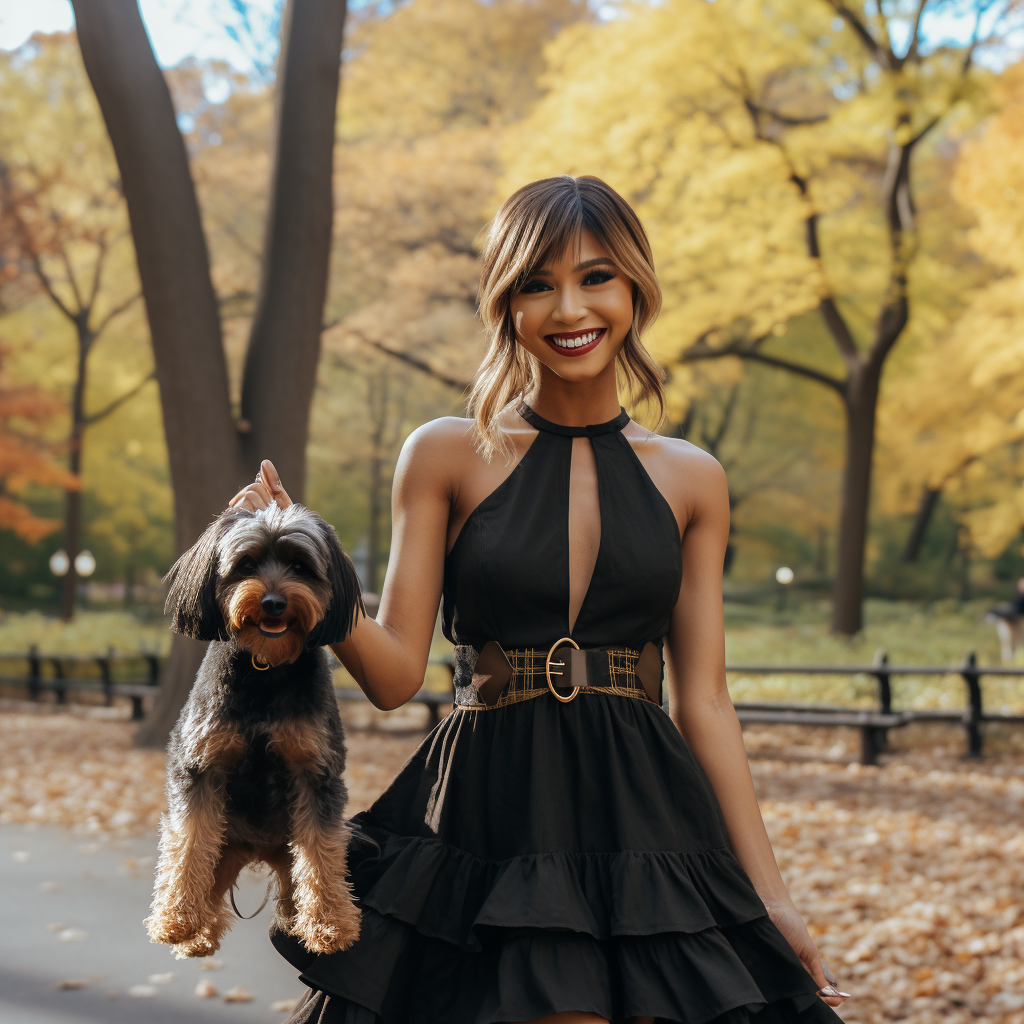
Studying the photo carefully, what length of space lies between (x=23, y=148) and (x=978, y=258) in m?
22.4

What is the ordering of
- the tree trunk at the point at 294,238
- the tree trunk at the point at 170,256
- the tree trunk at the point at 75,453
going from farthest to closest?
the tree trunk at the point at 75,453 → the tree trunk at the point at 294,238 → the tree trunk at the point at 170,256

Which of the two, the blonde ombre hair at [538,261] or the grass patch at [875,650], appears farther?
the grass patch at [875,650]

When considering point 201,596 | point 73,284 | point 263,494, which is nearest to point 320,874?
point 201,596

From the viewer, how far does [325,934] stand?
6.25ft

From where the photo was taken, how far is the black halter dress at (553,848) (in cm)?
197

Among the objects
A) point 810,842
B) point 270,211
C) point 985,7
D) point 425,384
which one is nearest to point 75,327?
point 425,384

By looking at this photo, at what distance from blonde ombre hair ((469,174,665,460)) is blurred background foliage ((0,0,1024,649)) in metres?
5.54

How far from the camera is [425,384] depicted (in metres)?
23.1

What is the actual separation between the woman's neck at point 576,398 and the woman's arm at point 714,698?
0.82 ft

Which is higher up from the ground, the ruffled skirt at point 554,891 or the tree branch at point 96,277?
the tree branch at point 96,277

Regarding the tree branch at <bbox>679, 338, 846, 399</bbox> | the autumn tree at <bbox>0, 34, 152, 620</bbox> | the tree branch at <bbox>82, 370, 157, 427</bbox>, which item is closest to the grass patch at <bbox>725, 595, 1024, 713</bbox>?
the tree branch at <bbox>679, 338, 846, 399</bbox>

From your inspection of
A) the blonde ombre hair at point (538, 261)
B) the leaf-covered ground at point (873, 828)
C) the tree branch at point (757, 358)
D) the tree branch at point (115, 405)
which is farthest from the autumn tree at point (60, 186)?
the blonde ombre hair at point (538, 261)

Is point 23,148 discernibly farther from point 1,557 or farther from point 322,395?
point 1,557

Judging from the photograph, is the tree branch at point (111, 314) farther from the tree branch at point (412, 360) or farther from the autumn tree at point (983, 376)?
the autumn tree at point (983, 376)
